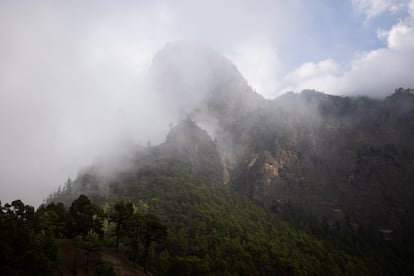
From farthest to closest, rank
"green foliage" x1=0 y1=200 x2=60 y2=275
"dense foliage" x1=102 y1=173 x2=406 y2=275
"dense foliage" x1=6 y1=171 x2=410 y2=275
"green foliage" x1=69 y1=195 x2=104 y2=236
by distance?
"dense foliage" x1=102 y1=173 x2=406 y2=275 < "green foliage" x1=69 y1=195 x2=104 y2=236 < "dense foliage" x1=6 y1=171 x2=410 y2=275 < "green foliage" x1=0 y1=200 x2=60 y2=275

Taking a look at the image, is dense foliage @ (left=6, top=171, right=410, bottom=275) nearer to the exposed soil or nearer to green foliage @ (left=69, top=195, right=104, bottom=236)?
green foliage @ (left=69, top=195, right=104, bottom=236)

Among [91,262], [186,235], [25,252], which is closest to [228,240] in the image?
[186,235]

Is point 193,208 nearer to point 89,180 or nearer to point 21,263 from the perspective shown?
point 89,180

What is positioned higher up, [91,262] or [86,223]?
[86,223]

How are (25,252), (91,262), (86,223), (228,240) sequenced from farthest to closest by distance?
(228,240) < (86,223) < (91,262) < (25,252)

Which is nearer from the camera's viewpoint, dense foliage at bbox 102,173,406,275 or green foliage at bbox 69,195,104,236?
green foliage at bbox 69,195,104,236

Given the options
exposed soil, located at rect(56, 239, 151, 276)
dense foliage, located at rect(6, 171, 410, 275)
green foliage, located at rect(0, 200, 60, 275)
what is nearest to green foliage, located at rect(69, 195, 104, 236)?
dense foliage, located at rect(6, 171, 410, 275)

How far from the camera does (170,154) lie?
655ft

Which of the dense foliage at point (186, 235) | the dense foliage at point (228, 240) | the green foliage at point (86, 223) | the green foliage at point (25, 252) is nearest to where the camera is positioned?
the green foliage at point (25, 252)

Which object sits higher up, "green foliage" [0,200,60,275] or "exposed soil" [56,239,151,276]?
"green foliage" [0,200,60,275]

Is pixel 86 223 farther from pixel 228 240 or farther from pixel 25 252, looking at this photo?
pixel 228 240

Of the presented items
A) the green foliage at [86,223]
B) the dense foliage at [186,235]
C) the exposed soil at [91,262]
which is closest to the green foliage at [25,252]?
the dense foliage at [186,235]

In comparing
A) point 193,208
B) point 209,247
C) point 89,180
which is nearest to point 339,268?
point 209,247

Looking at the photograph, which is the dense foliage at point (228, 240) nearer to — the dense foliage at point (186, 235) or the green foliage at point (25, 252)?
the dense foliage at point (186, 235)
